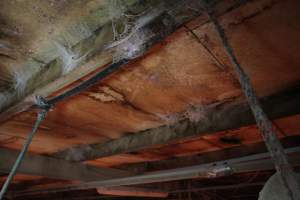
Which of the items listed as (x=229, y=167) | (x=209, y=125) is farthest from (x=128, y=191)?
(x=209, y=125)

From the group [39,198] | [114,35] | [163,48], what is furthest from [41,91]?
[39,198]

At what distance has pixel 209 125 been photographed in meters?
1.43

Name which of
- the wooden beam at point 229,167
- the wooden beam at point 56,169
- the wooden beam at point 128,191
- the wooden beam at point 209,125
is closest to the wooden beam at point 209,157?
the wooden beam at point 56,169

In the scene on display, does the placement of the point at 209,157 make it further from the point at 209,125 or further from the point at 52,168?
the point at 52,168

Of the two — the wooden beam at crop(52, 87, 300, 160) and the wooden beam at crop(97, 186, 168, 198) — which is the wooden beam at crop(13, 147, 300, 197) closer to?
the wooden beam at crop(52, 87, 300, 160)

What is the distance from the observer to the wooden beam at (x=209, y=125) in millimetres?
1222

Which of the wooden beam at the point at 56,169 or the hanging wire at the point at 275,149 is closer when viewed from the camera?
the hanging wire at the point at 275,149

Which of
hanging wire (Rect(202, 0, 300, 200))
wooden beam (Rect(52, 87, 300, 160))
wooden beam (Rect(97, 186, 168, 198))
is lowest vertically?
hanging wire (Rect(202, 0, 300, 200))

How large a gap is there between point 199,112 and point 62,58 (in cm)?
82

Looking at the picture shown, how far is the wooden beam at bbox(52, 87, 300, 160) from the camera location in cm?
122

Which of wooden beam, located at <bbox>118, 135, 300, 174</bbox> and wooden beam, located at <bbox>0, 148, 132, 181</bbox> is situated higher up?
wooden beam, located at <bbox>118, 135, 300, 174</bbox>

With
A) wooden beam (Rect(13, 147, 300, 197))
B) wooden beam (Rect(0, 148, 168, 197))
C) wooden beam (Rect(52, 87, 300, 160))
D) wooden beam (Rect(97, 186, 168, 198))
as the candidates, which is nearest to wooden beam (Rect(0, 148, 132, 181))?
wooden beam (Rect(0, 148, 168, 197))

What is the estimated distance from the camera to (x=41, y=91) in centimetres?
118

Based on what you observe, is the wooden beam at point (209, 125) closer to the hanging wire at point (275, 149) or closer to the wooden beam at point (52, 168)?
the wooden beam at point (52, 168)
